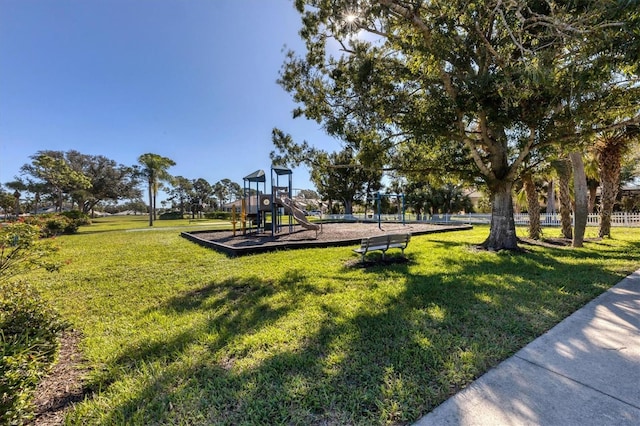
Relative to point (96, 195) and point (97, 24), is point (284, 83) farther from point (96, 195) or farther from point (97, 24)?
point (96, 195)

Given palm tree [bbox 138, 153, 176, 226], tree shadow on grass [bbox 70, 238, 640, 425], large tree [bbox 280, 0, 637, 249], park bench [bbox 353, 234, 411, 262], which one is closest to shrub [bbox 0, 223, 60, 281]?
tree shadow on grass [bbox 70, 238, 640, 425]

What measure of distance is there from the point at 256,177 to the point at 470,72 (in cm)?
1098

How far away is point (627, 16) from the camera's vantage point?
4.65m

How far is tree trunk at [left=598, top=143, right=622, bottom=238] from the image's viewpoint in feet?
37.1

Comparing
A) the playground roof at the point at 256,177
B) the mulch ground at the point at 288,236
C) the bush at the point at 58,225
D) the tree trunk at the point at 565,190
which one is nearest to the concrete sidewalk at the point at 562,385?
the mulch ground at the point at 288,236

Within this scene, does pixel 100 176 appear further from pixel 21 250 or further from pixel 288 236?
pixel 21 250

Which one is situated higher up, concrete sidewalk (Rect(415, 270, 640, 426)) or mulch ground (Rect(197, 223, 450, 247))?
mulch ground (Rect(197, 223, 450, 247))

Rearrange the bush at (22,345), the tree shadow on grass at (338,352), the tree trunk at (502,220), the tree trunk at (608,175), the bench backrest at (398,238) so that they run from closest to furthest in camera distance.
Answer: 1. the bush at (22,345)
2. the tree shadow on grass at (338,352)
3. the bench backrest at (398,238)
4. the tree trunk at (502,220)
5. the tree trunk at (608,175)

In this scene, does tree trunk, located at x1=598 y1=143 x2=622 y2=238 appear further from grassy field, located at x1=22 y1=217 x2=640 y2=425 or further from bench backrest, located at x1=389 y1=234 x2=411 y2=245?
bench backrest, located at x1=389 y1=234 x2=411 y2=245

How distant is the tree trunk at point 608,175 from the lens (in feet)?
37.1

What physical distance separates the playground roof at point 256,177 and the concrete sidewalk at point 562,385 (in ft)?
44.8

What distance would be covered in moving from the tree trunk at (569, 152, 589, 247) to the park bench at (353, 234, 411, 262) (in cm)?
632

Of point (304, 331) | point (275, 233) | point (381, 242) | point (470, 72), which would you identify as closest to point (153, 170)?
point (275, 233)

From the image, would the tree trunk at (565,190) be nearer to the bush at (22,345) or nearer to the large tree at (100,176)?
the bush at (22,345)
